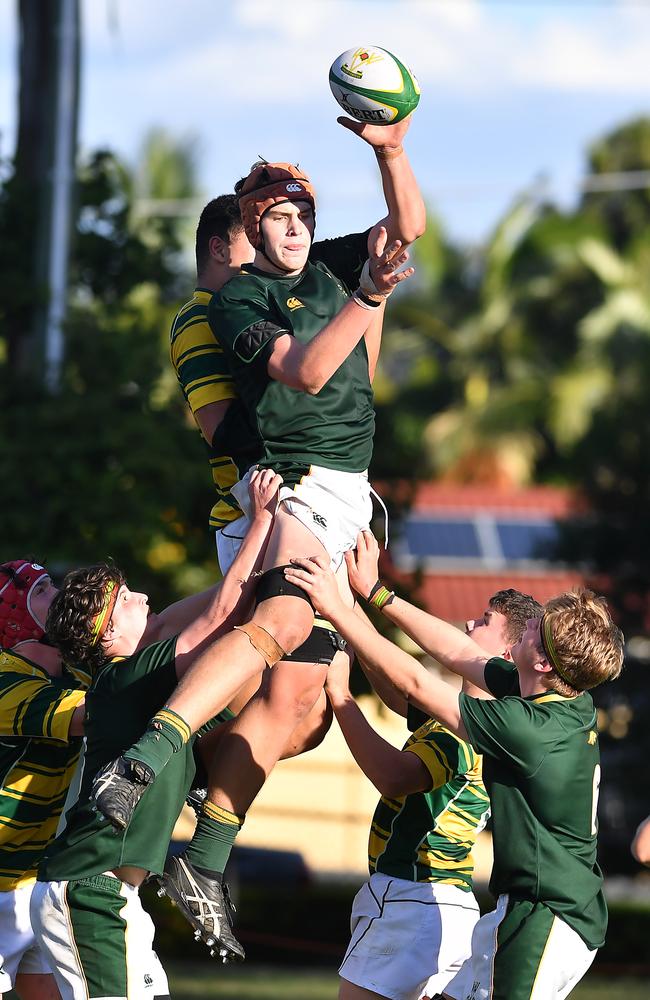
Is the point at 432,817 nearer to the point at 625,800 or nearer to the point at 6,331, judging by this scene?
the point at 6,331

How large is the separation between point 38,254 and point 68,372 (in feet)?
3.36

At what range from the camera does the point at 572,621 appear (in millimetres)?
5184

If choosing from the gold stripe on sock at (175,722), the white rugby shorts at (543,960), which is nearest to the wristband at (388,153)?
the gold stripe on sock at (175,722)

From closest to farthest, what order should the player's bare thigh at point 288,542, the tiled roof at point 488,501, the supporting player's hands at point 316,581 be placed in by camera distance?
the supporting player's hands at point 316,581 → the player's bare thigh at point 288,542 → the tiled roof at point 488,501

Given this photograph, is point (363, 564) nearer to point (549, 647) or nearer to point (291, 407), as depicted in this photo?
point (291, 407)

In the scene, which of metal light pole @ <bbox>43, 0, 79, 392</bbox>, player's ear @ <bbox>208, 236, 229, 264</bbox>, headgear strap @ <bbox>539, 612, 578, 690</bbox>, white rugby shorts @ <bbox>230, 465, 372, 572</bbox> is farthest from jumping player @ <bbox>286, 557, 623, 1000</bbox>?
metal light pole @ <bbox>43, 0, 79, 392</bbox>

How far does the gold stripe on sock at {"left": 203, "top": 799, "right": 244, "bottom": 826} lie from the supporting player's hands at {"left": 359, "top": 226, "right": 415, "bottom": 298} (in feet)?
6.72

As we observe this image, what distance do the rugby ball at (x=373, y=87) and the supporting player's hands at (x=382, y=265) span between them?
0.40m

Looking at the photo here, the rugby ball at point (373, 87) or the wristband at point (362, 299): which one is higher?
the rugby ball at point (373, 87)

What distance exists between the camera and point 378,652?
5375 mm

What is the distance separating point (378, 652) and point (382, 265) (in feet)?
4.61

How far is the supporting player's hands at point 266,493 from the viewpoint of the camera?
18.0 ft

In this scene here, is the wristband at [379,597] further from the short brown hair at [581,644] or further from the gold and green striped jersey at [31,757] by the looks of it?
the gold and green striped jersey at [31,757]

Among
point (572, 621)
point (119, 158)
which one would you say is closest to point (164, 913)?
point (119, 158)
